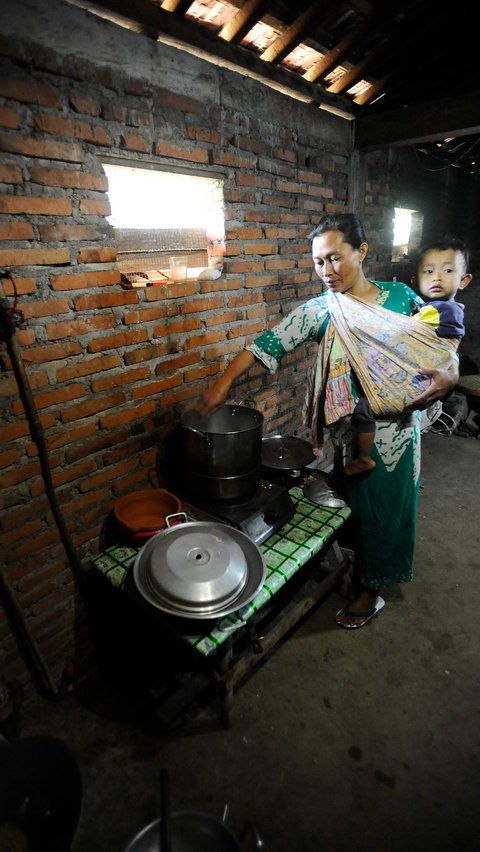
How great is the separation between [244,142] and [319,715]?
3982 mm

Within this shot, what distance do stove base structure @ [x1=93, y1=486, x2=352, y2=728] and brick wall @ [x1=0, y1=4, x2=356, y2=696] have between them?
47 centimetres

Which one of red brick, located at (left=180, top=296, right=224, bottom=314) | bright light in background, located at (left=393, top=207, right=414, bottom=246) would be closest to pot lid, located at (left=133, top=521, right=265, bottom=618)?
red brick, located at (left=180, top=296, right=224, bottom=314)

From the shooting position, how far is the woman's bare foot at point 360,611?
306 cm

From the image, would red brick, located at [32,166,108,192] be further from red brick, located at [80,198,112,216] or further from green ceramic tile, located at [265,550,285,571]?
green ceramic tile, located at [265,550,285,571]

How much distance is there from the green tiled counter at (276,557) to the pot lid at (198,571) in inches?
6.9

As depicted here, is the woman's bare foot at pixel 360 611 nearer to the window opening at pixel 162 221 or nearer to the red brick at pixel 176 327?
the red brick at pixel 176 327

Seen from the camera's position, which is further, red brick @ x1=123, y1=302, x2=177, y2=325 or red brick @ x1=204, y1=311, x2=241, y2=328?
red brick @ x1=204, y1=311, x2=241, y2=328

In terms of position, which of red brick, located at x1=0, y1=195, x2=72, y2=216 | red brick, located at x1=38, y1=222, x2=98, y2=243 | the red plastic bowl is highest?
red brick, located at x1=0, y1=195, x2=72, y2=216

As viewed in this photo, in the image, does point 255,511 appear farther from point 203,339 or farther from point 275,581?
point 203,339

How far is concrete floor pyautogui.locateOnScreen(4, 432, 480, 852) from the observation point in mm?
1981

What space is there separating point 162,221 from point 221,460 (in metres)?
1.85

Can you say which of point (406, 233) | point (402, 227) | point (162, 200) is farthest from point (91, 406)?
point (406, 233)

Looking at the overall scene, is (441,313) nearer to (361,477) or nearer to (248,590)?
(361,477)

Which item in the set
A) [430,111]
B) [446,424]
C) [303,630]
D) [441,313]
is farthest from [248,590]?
[446,424]
